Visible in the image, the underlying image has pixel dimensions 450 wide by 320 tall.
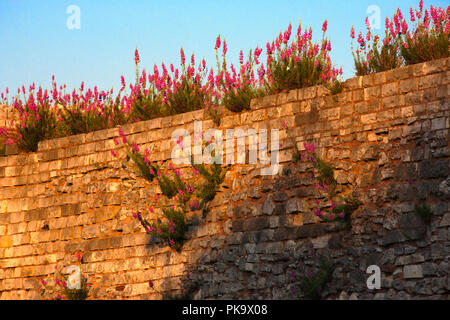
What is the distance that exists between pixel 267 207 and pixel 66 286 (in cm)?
317

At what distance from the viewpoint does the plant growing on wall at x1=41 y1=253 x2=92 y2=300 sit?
9.77 meters

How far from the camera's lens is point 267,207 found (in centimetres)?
855

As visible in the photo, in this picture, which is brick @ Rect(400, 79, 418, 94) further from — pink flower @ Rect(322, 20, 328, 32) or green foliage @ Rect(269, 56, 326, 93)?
pink flower @ Rect(322, 20, 328, 32)

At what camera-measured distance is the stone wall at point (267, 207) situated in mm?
7406

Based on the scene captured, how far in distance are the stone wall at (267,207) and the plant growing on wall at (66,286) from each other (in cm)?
13

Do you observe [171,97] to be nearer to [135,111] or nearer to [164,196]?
[135,111]

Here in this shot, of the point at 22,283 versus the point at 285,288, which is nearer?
the point at 285,288

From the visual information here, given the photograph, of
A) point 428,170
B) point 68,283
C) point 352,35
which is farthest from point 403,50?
point 68,283

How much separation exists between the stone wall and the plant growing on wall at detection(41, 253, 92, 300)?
0.13m

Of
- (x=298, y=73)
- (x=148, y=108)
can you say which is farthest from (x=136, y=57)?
(x=298, y=73)

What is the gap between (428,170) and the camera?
7410 mm

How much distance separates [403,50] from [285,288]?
2.98 meters

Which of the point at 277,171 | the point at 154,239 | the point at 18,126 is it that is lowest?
the point at 154,239

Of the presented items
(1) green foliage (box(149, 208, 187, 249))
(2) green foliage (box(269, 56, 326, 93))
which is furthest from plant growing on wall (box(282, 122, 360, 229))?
(1) green foliage (box(149, 208, 187, 249))
